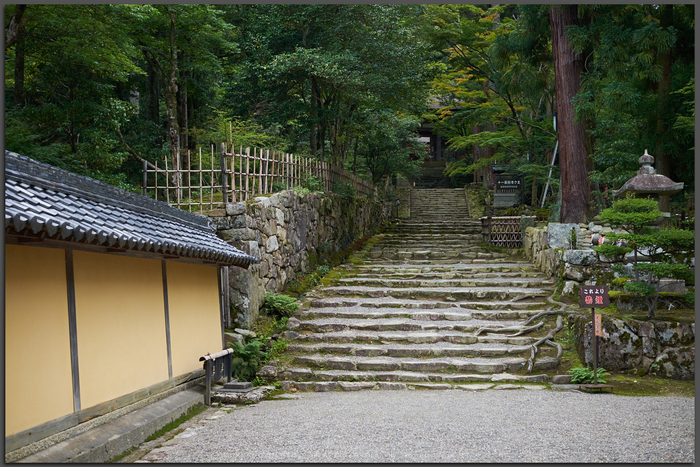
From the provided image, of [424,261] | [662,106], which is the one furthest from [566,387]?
[662,106]

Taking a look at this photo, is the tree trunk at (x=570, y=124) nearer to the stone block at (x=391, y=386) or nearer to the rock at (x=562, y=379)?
Result: the rock at (x=562, y=379)

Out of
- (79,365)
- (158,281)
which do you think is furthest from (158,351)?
(79,365)

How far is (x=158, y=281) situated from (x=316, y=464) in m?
3.52

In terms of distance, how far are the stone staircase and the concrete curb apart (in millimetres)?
2352

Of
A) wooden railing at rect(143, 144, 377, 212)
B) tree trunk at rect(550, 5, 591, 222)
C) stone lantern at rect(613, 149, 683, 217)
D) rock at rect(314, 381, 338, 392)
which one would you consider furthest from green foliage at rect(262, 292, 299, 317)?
tree trunk at rect(550, 5, 591, 222)

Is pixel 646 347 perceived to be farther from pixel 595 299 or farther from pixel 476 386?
pixel 476 386

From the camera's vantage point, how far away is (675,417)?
20.4 feet

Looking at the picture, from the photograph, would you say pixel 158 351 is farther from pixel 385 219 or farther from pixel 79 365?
pixel 385 219

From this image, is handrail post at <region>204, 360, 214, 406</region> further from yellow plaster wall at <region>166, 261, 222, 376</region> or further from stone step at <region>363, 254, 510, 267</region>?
stone step at <region>363, 254, 510, 267</region>

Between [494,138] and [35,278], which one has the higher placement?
[494,138]

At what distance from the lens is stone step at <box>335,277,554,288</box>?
12.6 meters

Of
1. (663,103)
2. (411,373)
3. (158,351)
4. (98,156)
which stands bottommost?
(411,373)

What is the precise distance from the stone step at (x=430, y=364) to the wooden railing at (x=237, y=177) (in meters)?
3.70

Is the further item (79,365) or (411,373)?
(411,373)
